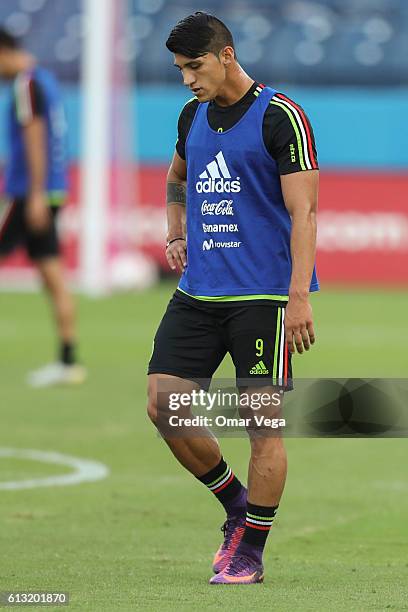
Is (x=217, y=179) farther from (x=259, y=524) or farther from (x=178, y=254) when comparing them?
(x=259, y=524)

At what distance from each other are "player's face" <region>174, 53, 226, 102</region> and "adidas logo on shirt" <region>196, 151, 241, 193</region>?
0.27 metres

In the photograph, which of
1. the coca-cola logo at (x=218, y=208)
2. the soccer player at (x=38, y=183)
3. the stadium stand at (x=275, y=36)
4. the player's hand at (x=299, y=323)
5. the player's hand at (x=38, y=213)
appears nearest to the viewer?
the player's hand at (x=299, y=323)

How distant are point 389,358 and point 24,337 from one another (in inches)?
172

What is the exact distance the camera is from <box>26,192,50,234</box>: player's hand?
38.0ft

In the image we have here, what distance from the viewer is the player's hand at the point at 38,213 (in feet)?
38.0

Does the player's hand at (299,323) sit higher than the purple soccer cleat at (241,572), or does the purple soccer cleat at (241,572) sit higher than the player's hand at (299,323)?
the player's hand at (299,323)

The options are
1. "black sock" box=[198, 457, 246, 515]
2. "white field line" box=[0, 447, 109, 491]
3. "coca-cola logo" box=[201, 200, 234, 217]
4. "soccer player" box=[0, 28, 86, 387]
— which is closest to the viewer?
"coca-cola logo" box=[201, 200, 234, 217]

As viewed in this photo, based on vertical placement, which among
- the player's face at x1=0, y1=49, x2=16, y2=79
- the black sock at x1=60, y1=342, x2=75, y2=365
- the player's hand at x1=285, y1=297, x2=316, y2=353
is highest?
the player's face at x1=0, y1=49, x2=16, y2=79

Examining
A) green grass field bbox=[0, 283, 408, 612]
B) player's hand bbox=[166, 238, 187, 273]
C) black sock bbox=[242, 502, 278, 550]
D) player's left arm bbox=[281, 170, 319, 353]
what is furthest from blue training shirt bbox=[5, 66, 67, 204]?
black sock bbox=[242, 502, 278, 550]

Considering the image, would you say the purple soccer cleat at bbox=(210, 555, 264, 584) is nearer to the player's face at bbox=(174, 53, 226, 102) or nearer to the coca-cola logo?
the coca-cola logo

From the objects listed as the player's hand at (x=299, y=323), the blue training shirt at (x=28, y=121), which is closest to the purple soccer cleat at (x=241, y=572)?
the player's hand at (x=299, y=323)

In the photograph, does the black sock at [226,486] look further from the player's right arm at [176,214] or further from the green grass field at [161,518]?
the player's right arm at [176,214]

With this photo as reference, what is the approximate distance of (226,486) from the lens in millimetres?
5914

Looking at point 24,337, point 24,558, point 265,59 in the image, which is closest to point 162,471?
point 24,558
